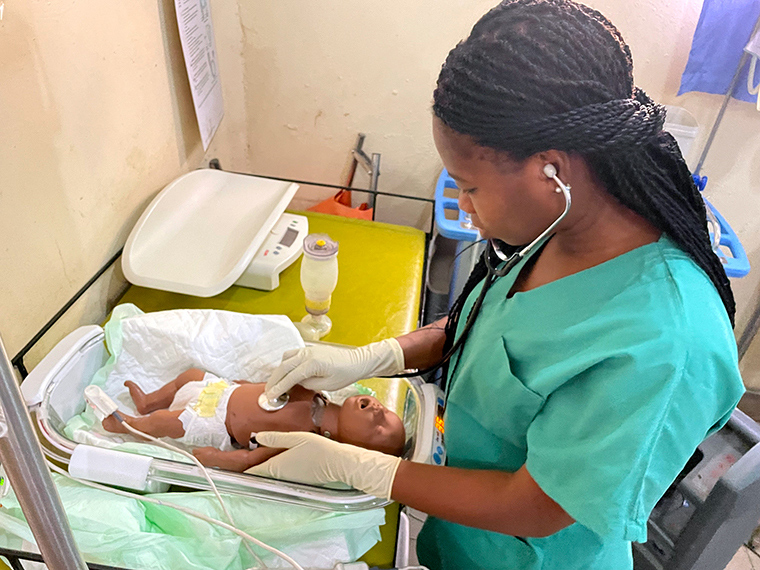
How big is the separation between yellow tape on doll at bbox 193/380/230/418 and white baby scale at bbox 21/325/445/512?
0.73ft

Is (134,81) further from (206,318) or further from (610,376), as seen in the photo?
(610,376)

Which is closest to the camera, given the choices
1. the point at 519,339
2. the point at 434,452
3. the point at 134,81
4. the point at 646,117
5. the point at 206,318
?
the point at 646,117

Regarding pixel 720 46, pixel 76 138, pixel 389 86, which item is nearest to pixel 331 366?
pixel 76 138

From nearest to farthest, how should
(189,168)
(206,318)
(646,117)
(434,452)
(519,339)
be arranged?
(646,117) → (519,339) → (434,452) → (206,318) → (189,168)

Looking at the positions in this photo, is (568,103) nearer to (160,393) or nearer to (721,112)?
(160,393)

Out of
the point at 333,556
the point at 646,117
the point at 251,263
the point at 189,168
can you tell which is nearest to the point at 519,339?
the point at 646,117

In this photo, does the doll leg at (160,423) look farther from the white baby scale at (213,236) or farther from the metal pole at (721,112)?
the metal pole at (721,112)

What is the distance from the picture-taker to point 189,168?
71.2 inches

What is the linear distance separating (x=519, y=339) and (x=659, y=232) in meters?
0.25

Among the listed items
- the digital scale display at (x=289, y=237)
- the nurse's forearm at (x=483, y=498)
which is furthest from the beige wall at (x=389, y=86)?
the nurse's forearm at (x=483, y=498)

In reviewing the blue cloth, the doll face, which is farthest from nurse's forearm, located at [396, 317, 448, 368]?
the blue cloth

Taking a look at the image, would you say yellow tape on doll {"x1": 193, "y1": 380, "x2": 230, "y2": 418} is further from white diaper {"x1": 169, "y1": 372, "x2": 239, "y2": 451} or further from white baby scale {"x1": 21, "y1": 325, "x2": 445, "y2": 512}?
white baby scale {"x1": 21, "y1": 325, "x2": 445, "y2": 512}

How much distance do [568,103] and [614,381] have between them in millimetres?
341

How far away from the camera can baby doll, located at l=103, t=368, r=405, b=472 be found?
1079mm
